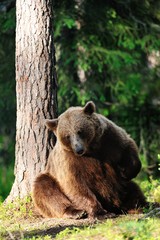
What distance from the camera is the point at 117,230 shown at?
248 inches

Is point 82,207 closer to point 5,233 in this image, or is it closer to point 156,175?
point 5,233

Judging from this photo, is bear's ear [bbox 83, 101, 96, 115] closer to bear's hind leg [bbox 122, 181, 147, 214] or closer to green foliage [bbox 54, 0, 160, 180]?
bear's hind leg [bbox 122, 181, 147, 214]

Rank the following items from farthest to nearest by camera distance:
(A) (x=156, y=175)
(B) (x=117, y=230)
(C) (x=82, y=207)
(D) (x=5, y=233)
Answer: (A) (x=156, y=175) → (C) (x=82, y=207) → (D) (x=5, y=233) → (B) (x=117, y=230)

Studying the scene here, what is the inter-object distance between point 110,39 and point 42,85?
5.37 m

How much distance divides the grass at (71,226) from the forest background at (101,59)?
400 cm

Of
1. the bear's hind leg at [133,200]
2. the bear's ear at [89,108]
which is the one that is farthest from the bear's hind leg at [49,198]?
the bear's ear at [89,108]

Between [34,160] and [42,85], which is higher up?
[42,85]

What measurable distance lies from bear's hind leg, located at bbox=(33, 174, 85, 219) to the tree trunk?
44 cm

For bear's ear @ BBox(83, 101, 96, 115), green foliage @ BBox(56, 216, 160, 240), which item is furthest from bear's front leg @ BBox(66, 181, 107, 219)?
green foliage @ BBox(56, 216, 160, 240)

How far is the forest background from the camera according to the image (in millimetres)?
13258

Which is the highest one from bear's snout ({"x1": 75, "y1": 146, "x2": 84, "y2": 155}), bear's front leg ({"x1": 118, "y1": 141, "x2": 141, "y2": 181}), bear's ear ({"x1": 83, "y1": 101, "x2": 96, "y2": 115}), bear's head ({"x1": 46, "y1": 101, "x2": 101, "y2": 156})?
bear's ear ({"x1": 83, "y1": 101, "x2": 96, "y2": 115})

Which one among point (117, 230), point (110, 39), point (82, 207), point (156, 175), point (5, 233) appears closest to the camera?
point (117, 230)

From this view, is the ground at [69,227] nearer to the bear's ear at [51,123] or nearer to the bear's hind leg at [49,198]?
the bear's hind leg at [49,198]

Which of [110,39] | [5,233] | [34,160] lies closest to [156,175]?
[110,39]
